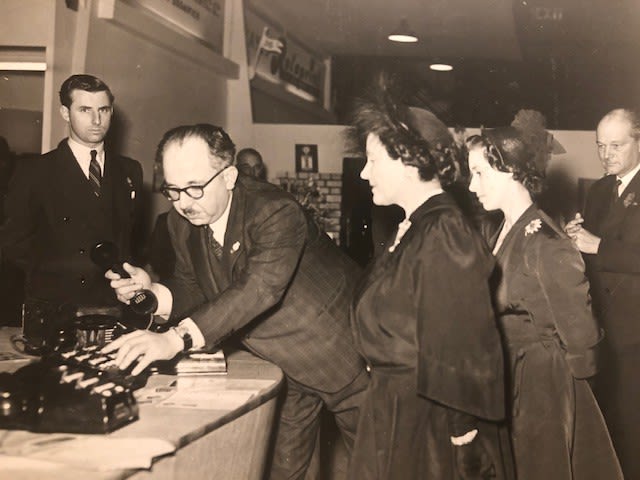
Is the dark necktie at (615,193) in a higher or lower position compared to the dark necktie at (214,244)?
higher

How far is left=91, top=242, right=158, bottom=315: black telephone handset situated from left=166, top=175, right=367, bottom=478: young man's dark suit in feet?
0.45

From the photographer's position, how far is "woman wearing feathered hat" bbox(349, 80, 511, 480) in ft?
5.22

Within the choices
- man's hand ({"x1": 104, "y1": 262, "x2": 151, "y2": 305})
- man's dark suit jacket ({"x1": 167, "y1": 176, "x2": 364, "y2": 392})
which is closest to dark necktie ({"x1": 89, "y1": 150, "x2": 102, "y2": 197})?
man's dark suit jacket ({"x1": 167, "y1": 176, "x2": 364, "y2": 392})

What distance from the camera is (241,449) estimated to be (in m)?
1.72

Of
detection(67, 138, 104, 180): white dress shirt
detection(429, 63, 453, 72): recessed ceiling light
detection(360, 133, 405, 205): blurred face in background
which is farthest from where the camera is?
detection(429, 63, 453, 72): recessed ceiling light

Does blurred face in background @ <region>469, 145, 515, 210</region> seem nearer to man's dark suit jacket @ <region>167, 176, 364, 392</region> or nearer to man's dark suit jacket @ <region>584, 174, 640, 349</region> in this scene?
man's dark suit jacket @ <region>167, 176, 364, 392</region>

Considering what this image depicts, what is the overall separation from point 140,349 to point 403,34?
5.40 meters

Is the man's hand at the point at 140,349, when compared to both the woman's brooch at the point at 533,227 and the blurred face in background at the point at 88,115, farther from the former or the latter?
the blurred face in background at the point at 88,115

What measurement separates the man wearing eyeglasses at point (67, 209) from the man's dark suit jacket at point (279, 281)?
2.80 feet

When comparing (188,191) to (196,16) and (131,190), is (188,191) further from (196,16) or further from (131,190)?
(196,16)

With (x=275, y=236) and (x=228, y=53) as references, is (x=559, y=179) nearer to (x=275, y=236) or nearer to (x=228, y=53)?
(x=228, y=53)

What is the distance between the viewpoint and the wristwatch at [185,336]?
1.79m

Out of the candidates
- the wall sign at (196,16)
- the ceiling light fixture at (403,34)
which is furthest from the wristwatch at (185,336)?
the ceiling light fixture at (403,34)

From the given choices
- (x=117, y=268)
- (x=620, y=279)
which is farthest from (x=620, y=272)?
(x=117, y=268)
